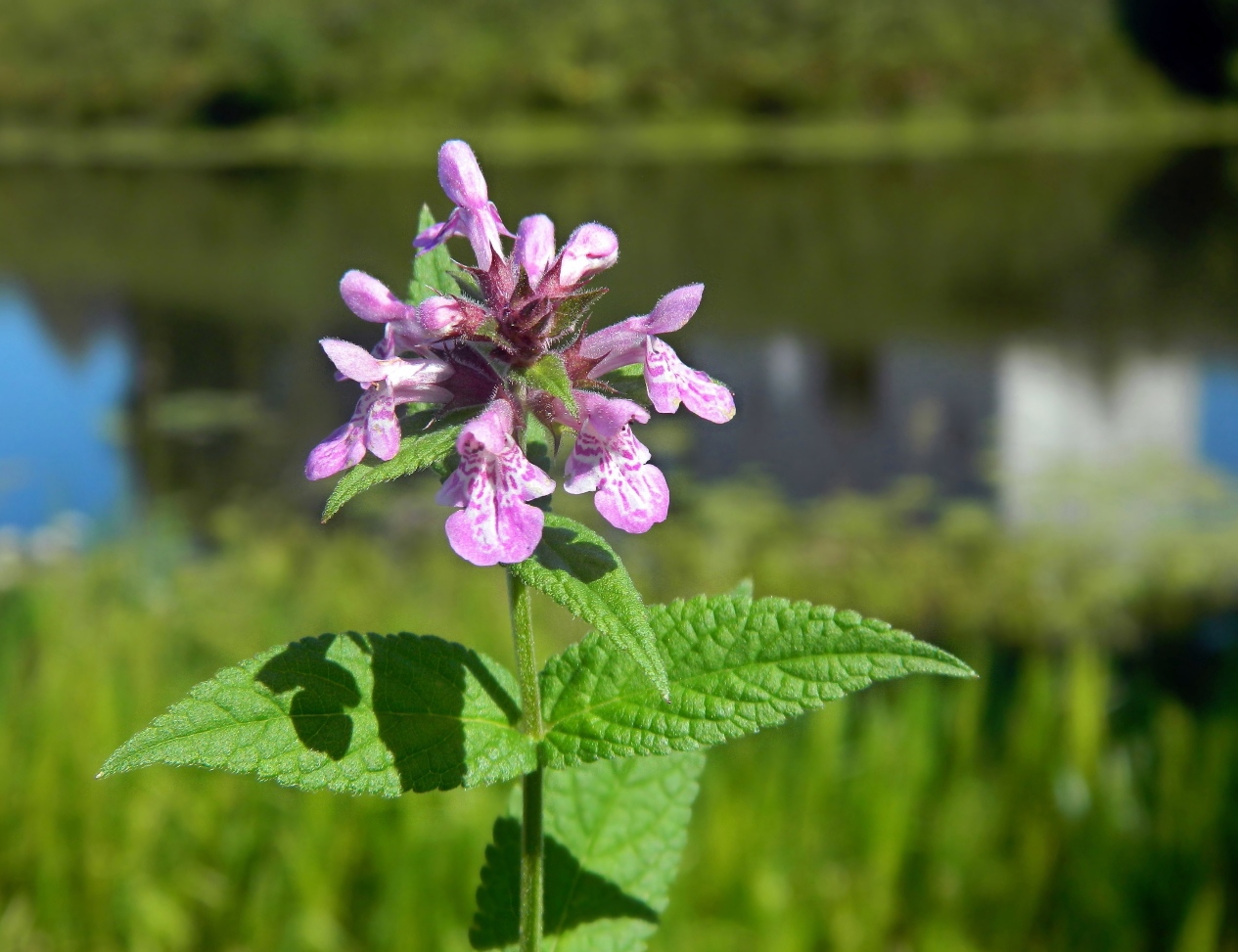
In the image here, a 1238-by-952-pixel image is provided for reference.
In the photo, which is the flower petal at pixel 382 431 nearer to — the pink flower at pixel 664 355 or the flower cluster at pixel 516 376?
the flower cluster at pixel 516 376

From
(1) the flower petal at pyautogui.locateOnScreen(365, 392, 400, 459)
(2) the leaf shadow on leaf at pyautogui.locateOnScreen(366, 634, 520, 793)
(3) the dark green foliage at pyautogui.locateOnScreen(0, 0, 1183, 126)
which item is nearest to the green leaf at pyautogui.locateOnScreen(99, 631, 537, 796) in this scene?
(2) the leaf shadow on leaf at pyautogui.locateOnScreen(366, 634, 520, 793)

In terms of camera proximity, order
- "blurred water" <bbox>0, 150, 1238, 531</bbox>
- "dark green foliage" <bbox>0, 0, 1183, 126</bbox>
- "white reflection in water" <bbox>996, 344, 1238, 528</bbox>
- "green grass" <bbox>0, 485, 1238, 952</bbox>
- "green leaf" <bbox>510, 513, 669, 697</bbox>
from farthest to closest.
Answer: "dark green foliage" <bbox>0, 0, 1183, 126</bbox>, "blurred water" <bbox>0, 150, 1238, 531</bbox>, "white reflection in water" <bbox>996, 344, 1238, 528</bbox>, "green grass" <bbox>0, 485, 1238, 952</bbox>, "green leaf" <bbox>510, 513, 669, 697</bbox>

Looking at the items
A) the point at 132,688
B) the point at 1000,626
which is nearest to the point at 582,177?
the point at 1000,626

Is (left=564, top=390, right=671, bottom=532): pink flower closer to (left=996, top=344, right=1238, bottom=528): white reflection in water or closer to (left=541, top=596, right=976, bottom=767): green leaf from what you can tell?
(left=541, top=596, right=976, bottom=767): green leaf

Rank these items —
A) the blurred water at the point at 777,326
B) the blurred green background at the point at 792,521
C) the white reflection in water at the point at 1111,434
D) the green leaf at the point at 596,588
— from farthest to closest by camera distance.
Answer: the blurred water at the point at 777,326
the white reflection in water at the point at 1111,434
the blurred green background at the point at 792,521
the green leaf at the point at 596,588

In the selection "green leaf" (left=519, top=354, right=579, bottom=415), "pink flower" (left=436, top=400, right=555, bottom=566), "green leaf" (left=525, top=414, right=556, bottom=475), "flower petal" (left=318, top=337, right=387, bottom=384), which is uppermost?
"flower petal" (left=318, top=337, right=387, bottom=384)

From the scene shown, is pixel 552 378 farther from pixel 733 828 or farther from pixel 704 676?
pixel 733 828

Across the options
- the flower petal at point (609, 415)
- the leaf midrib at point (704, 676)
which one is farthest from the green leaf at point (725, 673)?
the flower petal at point (609, 415)

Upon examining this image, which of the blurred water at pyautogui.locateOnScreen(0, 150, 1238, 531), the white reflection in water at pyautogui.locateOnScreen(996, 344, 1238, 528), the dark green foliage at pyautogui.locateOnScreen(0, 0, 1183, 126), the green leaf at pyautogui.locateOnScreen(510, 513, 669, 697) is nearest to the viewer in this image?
Answer: the green leaf at pyautogui.locateOnScreen(510, 513, 669, 697)
